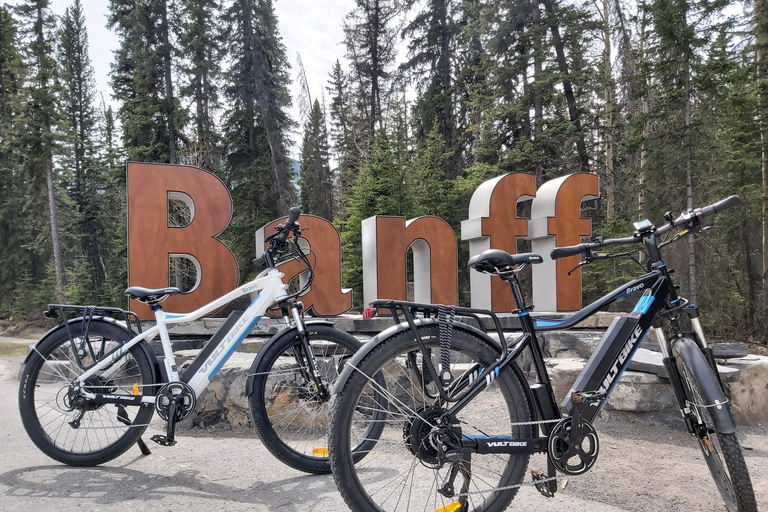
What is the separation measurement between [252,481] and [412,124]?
21460 mm

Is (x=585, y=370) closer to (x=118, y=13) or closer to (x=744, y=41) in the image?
(x=744, y=41)

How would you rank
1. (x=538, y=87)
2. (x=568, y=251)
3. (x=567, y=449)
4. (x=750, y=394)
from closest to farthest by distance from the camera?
(x=567, y=449) < (x=568, y=251) < (x=750, y=394) < (x=538, y=87)

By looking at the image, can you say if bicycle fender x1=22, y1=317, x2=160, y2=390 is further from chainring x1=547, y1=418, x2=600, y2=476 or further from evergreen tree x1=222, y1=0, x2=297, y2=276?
evergreen tree x1=222, y1=0, x2=297, y2=276

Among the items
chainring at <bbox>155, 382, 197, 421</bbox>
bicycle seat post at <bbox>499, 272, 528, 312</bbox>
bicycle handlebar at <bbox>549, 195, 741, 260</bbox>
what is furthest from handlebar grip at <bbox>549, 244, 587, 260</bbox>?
chainring at <bbox>155, 382, 197, 421</bbox>

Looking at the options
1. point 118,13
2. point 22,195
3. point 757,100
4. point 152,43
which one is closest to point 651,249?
point 757,100

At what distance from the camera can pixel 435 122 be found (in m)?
20.1

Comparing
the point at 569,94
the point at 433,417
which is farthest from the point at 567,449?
the point at 569,94

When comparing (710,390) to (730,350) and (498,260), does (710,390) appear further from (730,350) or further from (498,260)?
(730,350)

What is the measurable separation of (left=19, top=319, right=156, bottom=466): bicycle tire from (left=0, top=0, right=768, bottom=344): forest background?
985 centimetres

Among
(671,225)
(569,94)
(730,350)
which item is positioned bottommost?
(730,350)

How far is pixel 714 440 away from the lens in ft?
7.52

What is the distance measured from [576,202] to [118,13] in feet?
Answer: 70.7

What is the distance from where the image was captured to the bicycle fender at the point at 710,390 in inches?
84.7

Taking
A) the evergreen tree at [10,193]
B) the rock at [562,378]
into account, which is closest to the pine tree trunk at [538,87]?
the rock at [562,378]
